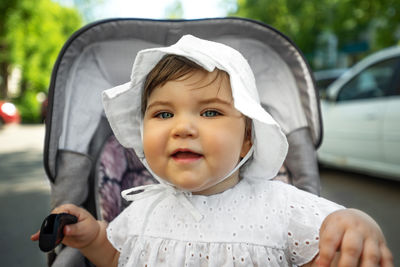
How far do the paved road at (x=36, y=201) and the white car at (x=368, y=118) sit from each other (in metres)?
0.31

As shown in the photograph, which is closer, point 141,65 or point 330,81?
point 141,65

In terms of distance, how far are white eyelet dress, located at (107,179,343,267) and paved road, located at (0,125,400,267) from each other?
2.18m

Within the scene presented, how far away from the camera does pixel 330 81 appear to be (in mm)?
7398

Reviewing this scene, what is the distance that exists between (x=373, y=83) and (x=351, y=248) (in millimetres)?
4824

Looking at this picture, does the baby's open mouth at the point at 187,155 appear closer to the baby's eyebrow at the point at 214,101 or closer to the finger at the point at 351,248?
the baby's eyebrow at the point at 214,101

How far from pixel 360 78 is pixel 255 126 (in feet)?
15.1

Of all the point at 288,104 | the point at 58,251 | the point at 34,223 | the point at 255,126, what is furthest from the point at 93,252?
the point at 34,223

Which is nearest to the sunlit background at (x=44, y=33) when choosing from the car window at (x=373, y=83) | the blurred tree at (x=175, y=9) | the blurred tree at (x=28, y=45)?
the blurred tree at (x=28, y=45)

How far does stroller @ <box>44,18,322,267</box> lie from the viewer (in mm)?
1802

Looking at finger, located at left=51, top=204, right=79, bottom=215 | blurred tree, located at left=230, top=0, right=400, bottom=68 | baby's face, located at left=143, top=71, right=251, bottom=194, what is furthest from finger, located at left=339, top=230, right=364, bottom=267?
blurred tree, located at left=230, top=0, right=400, bottom=68

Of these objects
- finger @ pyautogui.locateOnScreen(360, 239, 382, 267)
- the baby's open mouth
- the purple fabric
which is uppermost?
the baby's open mouth

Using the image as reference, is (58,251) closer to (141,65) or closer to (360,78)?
(141,65)

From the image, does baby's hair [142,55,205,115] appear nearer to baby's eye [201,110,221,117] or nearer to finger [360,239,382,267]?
baby's eye [201,110,221,117]

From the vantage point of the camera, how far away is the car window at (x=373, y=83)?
494 centimetres
